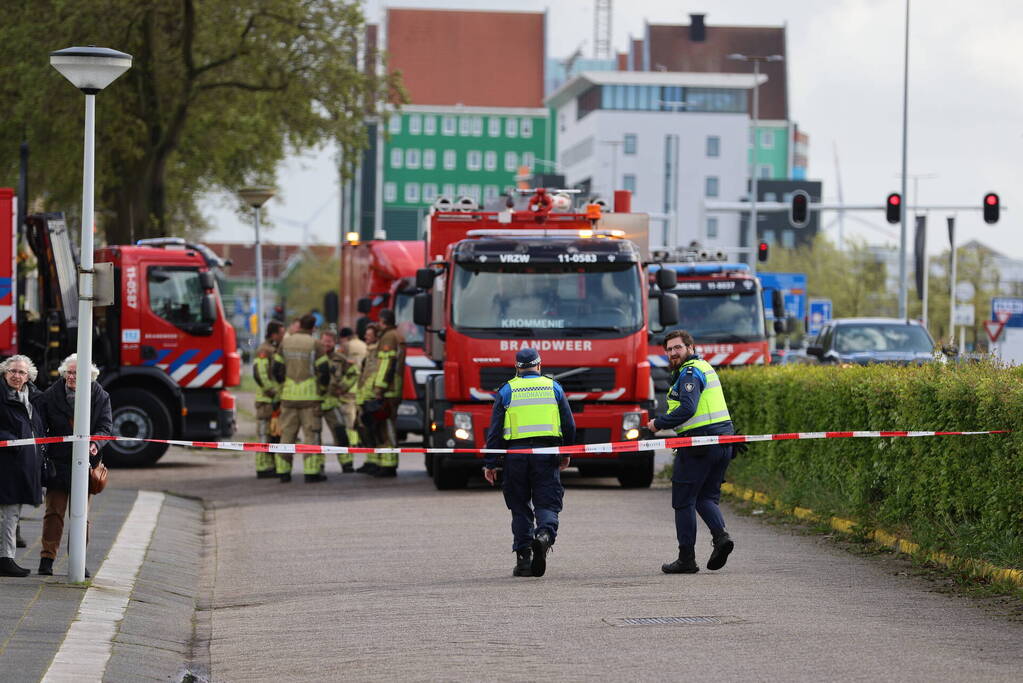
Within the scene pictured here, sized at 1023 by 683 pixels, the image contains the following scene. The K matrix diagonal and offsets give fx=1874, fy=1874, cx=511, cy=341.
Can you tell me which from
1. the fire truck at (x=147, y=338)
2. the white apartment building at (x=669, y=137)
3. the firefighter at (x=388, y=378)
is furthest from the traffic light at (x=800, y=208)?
the white apartment building at (x=669, y=137)

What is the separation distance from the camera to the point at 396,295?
27.5 meters

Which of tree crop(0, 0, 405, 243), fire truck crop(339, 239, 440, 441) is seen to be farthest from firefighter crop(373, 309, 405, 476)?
tree crop(0, 0, 405, 243)

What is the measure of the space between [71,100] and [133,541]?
734 inches

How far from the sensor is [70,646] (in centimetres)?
979

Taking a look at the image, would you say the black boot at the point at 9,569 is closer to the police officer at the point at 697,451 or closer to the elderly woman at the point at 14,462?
the elderly woman at the point at 14,462

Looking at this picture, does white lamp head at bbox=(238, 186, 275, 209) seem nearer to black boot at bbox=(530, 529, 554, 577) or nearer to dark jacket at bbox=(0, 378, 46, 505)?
dark jacket at bbox=(0, 378, 46, 505)

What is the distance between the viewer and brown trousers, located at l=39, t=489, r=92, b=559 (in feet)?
42.5

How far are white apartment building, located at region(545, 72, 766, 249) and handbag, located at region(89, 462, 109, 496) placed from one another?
4398 inches

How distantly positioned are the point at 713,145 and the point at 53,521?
383ft

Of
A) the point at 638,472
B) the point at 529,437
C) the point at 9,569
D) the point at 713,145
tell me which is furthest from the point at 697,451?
the point at 713,145

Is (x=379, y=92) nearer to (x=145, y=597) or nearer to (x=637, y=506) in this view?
(x=637, y=506)

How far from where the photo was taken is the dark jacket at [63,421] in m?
13.0

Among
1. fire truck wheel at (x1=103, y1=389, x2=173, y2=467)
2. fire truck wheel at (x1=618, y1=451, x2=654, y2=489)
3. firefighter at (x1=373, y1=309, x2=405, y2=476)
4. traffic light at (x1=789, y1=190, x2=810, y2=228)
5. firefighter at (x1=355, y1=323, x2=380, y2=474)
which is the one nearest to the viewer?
fire truck wheel at (x1=618, y1=451, x2=654, y2=489)

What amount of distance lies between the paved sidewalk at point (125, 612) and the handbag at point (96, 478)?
60cm
